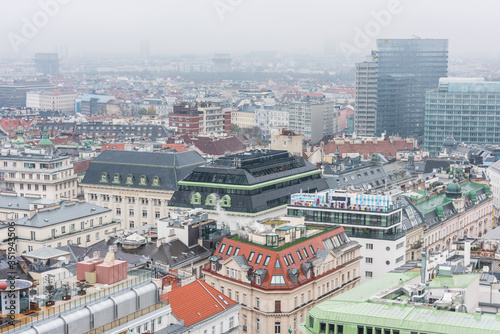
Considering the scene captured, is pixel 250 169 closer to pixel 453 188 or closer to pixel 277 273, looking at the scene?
pixel 453 188

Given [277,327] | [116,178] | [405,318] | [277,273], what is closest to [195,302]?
[277,273]

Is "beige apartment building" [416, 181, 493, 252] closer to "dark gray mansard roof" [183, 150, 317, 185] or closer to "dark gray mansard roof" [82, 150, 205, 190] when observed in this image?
"dark gray mansard roof" [183, 150, 317, 185]

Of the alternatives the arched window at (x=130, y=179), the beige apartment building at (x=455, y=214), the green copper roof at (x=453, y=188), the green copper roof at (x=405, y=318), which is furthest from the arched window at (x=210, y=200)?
the green copper roof at (x=405, y=318)

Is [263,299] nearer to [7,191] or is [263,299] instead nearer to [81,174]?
[7,191]

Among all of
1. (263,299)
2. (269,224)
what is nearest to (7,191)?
(269,224)

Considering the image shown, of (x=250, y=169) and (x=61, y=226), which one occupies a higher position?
(x=250, y=169)

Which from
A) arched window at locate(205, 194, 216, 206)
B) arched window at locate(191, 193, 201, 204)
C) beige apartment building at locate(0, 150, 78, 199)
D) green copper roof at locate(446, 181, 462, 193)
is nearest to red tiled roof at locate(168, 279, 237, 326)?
arched window at locate(205, 194, 216, 206)
